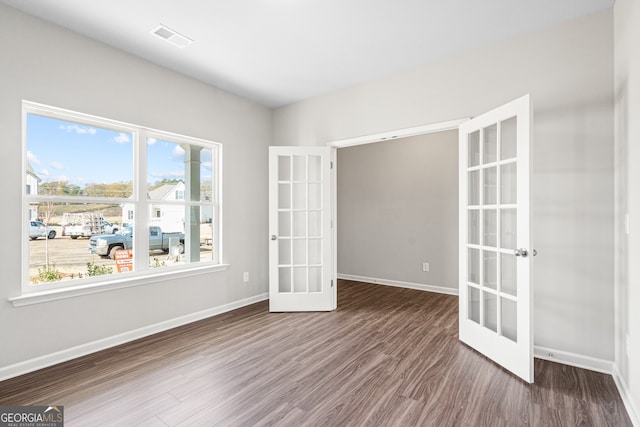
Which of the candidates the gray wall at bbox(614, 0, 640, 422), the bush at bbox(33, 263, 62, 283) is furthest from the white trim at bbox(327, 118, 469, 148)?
the bush at bbox(33, 263, 62, 283)

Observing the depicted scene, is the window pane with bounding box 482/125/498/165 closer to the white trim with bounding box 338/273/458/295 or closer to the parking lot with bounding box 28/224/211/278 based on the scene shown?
the white trim with bounding box 338/273/458/295

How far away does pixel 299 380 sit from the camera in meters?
2.22

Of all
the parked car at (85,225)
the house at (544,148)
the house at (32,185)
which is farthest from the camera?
the parked car at (85,225)

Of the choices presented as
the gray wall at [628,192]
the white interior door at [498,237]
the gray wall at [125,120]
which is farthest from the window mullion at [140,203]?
the gray wall at [628,192]

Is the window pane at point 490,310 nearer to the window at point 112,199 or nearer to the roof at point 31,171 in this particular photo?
the window at point 112,199

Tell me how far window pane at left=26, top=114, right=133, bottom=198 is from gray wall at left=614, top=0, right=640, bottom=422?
3995mm

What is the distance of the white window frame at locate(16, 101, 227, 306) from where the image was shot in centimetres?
242

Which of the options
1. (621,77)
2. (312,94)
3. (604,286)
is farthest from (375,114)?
(604,286)

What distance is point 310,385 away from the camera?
2.16 meters

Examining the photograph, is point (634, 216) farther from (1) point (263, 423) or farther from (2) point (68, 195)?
(2) point (68, 195)

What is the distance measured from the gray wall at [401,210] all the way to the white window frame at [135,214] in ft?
8.68

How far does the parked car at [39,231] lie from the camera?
8.17 feet

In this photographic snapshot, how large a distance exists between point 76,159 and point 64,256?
0.86 meters

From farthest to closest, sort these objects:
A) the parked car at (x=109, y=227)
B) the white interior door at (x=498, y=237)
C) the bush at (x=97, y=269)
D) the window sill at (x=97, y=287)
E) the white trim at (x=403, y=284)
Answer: the white trim at (x=403, y=284) < the parked car at (x=109, y=227) < the bush at (x=97, y=269) < the window sill at (x=97, y=287) < the white interior door at (x=498, y=237)
